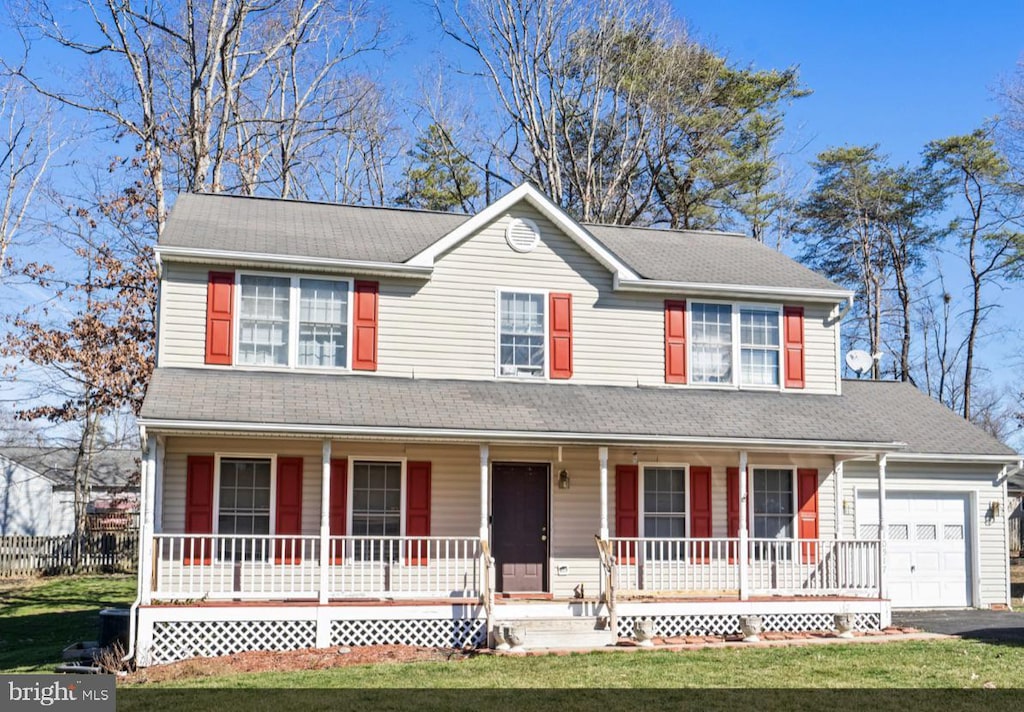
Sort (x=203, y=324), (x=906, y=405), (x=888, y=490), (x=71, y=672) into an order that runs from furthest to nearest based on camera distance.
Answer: (x=906, y=405) < (x=888, y=490) < (x=203, y=324) < (x=71, y=672)

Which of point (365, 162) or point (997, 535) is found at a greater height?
point (365, 162)

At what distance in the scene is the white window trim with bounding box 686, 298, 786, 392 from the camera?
60.4 feet

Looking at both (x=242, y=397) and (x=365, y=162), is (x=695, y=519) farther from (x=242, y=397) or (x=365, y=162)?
(x=365, y=162)

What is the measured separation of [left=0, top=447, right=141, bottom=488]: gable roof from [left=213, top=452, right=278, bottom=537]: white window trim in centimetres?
2699

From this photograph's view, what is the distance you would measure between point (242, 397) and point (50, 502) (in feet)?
106

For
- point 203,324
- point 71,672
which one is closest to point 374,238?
point 203,324

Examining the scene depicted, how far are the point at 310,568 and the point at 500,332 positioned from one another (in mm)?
4706

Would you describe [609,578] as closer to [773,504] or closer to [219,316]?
[773,504]

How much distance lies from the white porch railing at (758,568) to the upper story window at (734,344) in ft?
9.11

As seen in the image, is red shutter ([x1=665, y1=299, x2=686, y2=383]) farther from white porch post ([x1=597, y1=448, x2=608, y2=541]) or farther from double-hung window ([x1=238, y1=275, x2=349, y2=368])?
double-hung window ([x1=238, y1=275, x2=349, y2=368])

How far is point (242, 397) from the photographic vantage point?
1564 cm

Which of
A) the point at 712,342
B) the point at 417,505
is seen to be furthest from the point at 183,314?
the point at 712,342

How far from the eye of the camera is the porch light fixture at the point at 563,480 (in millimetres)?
17297

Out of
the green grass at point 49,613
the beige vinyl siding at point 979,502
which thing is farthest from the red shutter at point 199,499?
the beige vinyl siding at point 979,502
